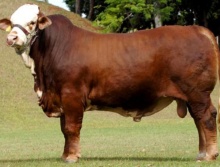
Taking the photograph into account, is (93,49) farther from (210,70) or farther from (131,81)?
(210,70)

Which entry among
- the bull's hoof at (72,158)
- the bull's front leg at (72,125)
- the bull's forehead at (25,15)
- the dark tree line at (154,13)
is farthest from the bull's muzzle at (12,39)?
the dark tree line at (154,13)

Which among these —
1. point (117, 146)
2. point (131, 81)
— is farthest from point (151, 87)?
point (117, 146)

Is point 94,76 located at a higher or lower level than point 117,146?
higher

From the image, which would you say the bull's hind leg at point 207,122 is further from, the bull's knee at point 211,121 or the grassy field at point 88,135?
the grassy field at point 88,135

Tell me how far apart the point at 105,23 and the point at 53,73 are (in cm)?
3303

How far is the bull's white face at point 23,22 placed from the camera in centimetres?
1067

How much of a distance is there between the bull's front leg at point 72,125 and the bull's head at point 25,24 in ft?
3.68

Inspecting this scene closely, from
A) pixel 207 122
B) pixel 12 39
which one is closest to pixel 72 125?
A: pixel 12 39

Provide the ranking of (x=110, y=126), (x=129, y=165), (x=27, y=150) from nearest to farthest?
(x=129, y=165) → (x=27, y=150) → (x=110, y=126)

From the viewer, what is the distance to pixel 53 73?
36.5 ft

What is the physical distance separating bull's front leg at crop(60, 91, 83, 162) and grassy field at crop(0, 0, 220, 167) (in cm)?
17

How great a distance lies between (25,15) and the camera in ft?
36.0

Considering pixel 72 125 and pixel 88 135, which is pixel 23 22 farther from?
pixel 88 135

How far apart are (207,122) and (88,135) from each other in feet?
34.0
